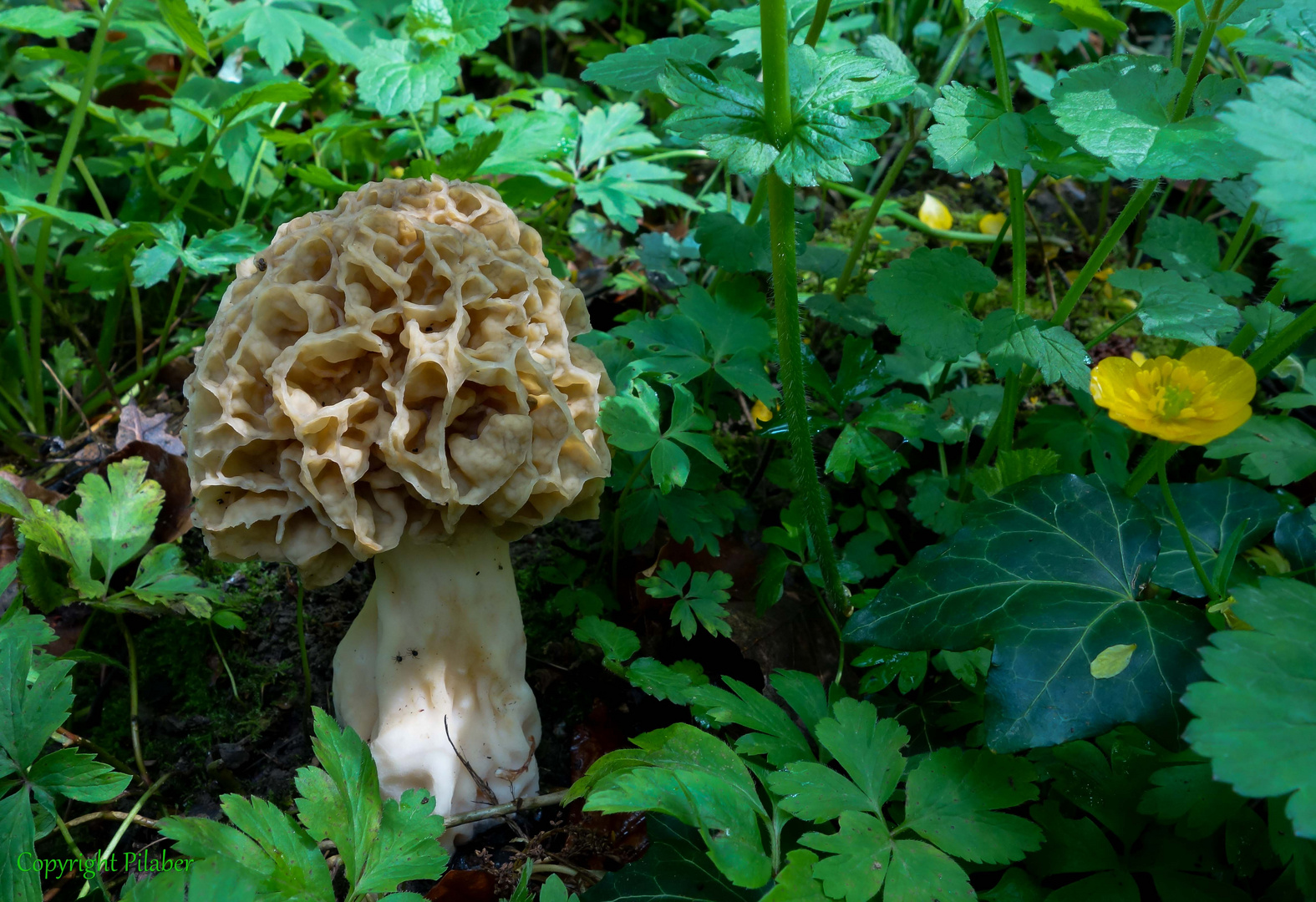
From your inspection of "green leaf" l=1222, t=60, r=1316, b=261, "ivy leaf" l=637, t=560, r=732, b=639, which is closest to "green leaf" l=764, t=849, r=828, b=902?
"ivy leaf" l=637, t=560, r=732, b=639

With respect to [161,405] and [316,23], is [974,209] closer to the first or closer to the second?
[316,23]

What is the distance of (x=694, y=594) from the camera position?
8.36 ft

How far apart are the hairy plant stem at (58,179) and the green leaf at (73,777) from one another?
2026mm

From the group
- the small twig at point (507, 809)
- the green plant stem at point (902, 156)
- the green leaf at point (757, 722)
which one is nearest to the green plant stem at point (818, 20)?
the green plant stem at point (902, 156)

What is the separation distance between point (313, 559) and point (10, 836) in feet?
2.78

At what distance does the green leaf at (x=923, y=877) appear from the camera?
1.62 metres

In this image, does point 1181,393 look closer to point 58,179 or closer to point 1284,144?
point 1284,144

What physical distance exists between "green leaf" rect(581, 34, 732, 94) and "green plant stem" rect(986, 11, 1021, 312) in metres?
0.81

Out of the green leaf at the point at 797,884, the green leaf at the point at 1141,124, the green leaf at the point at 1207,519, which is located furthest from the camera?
the green leaf at the point at 1207,519

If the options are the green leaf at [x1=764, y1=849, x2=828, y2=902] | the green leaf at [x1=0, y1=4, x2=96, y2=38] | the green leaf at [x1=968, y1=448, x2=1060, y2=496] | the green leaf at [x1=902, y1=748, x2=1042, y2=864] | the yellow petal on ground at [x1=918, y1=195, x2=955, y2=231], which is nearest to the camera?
the green leaf at [x1=764, y1=849, x2=828, y2=902]

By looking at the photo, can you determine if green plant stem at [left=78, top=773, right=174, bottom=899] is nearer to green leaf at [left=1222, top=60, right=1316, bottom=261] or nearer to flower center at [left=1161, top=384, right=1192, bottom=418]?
flower center at [left=1161, top=384, right=1192, bottom=418]

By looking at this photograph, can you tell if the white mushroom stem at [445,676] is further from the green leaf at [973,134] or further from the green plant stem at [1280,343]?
the green plant stem at [1280,343]

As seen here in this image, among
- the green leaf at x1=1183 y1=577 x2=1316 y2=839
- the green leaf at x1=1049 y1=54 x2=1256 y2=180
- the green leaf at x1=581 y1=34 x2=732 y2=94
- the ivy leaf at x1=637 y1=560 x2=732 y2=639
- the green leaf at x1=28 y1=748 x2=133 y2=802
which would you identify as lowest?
the ivy leaf at x1=637 y1=560 x2=732 y2=639

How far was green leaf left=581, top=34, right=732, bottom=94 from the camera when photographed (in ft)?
8.25
